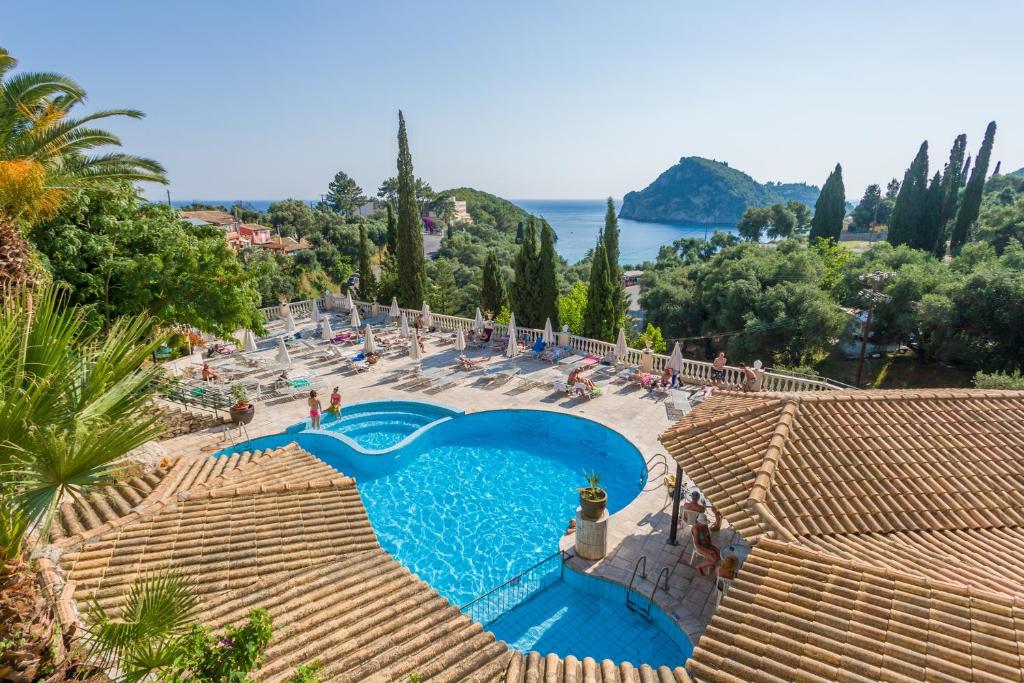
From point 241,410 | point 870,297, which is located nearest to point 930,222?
point 870,297

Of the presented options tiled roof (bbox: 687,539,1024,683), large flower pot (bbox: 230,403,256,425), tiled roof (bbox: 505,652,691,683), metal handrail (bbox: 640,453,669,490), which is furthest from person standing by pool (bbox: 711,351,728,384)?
large flower pot (bbox: 230,403,256,425)

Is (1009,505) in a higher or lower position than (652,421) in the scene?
higher

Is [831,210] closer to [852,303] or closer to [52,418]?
[852,303]

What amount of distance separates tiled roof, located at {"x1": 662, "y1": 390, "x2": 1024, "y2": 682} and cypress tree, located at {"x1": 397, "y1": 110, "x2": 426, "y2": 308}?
2319cm

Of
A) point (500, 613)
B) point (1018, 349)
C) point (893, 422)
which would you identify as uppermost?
point (893, 422)

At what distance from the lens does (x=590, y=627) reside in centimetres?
856

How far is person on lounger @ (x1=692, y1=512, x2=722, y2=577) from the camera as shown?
8969 mm

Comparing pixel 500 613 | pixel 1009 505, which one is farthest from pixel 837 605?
pixel 500 613

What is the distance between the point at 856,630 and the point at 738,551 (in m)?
3.78

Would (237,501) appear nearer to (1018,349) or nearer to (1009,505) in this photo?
(1009,505)

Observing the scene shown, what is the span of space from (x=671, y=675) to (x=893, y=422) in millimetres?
6328

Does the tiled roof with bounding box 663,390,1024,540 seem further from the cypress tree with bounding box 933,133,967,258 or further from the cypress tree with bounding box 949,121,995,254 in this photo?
the cypress tree with bounding box 933,133,967,258

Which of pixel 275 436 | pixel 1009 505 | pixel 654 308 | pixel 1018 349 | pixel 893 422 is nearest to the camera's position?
pixel 1009 505

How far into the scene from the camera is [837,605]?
18.1 ft
